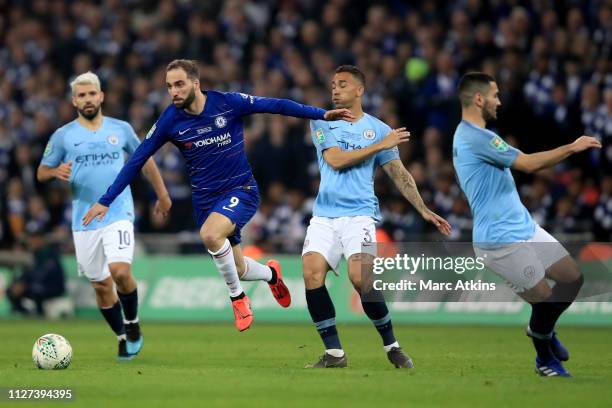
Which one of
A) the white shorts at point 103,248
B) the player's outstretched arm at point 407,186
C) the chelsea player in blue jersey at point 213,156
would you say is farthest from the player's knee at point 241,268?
the player's outstretched arm at point 407,186

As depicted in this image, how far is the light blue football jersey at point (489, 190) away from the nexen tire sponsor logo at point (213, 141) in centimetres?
247

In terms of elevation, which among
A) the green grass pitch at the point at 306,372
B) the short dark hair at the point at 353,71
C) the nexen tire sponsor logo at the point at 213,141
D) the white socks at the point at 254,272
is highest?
the short dark hair at the point at 353,71

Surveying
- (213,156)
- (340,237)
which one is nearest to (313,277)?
(340,237)

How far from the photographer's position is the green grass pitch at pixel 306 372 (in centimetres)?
823

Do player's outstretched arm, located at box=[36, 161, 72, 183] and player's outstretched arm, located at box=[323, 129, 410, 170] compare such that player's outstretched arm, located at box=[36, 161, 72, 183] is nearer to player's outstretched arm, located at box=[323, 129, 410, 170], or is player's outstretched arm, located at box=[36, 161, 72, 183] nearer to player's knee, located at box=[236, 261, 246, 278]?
player's knee, located at box=[236, 261, 246, 278]

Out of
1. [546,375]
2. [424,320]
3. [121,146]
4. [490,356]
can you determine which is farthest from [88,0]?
[546,375]

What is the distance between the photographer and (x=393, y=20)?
22.0m

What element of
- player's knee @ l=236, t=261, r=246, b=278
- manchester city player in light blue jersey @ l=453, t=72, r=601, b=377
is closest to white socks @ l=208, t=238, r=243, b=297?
player's knee @ l=236, t=261, r=246, b=278

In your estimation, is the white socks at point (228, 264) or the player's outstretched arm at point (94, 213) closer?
the player's outstretched arm at point (94, 213)

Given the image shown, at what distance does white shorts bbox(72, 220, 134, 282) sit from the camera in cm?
1203

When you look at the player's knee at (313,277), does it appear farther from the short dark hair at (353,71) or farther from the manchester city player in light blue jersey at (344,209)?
the short dark hair at (353,71)

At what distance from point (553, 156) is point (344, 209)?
2.29m

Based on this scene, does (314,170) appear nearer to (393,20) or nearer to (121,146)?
(393,20)

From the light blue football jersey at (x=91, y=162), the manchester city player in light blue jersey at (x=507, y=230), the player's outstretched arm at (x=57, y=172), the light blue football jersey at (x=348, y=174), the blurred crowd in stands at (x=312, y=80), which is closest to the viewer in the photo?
the manchester city player in light blue jersey at (x=507, y=230)
